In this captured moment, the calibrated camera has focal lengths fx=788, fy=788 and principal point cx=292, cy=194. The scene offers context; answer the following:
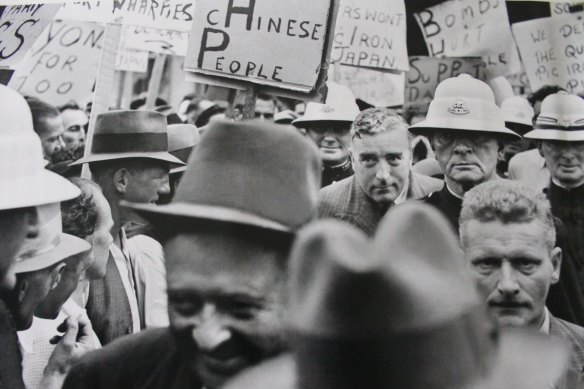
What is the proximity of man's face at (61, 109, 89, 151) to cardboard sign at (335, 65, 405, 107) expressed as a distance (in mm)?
1976

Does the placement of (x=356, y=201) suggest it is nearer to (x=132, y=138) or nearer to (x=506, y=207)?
(x=506, y=207)

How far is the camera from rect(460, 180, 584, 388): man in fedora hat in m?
2.54

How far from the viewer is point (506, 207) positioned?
2.62 m

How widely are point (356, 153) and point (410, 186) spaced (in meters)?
0.24

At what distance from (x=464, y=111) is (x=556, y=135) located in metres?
0.41

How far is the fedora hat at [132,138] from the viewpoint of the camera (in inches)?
132

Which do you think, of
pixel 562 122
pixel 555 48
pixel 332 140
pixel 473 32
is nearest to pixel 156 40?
pixel 332 140

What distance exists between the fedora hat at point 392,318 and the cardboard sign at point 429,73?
1846mm

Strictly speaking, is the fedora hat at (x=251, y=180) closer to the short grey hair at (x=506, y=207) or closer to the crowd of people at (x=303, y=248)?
the crowd of people at (x=303, y=248)

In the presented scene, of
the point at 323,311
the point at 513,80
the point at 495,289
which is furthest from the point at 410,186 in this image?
the point at 323,311

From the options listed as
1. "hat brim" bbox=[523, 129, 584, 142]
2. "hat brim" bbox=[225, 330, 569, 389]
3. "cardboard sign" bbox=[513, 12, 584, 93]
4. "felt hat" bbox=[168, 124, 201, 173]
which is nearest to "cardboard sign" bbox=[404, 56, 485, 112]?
"cardboard sign" bbox=[513, 12, 584, 93]

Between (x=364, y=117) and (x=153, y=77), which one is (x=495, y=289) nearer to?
(x=364, y=117)

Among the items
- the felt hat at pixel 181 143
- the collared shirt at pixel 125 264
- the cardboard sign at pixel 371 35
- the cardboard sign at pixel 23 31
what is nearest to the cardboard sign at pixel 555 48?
the cardboard sign at pixel 371 35

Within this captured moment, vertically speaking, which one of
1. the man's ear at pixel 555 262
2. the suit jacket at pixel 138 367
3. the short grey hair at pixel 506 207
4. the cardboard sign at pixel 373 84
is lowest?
the suit jacket at pixel 138 367
